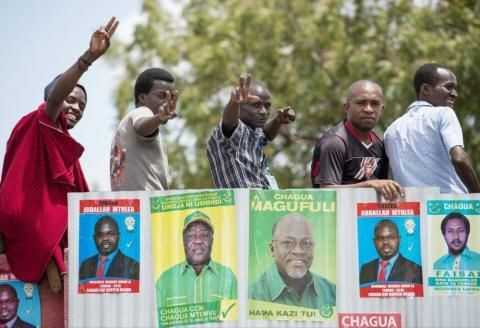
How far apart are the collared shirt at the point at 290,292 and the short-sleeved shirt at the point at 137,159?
1005 millimetres

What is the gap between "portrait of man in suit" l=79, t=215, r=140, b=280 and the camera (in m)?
5.97

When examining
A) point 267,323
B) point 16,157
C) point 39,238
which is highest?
point 16,157

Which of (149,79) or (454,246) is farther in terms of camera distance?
(149,79)

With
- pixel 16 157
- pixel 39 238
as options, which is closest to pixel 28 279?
pixel 39 238

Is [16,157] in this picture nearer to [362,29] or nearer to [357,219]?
[357,219]

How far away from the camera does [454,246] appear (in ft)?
19.4

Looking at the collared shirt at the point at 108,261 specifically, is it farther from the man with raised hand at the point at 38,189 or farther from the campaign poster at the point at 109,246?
the man with raised hand at the point at 38,189

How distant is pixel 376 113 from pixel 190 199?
1.40 meters

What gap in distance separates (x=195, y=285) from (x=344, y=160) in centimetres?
117

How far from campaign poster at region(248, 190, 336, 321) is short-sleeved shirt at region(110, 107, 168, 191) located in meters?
0.88

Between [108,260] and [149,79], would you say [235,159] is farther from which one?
[108,260]

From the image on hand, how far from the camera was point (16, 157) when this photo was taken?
6.16 metres

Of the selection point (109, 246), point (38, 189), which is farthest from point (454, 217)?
point (38, 189)

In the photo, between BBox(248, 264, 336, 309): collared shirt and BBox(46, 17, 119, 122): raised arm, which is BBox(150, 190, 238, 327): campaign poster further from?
BBox(46, 17, 119, 122): raised arm
